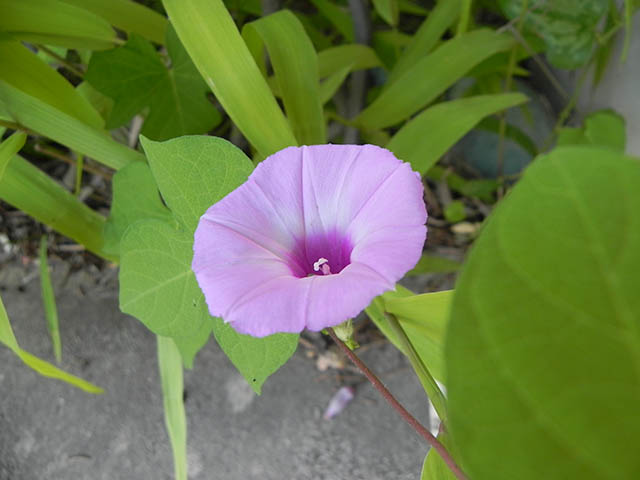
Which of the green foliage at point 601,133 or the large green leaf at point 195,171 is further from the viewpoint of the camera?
the green foliage at point 601,133

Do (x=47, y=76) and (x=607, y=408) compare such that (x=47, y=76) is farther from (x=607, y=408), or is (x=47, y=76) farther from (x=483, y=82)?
(x=483, y=82)

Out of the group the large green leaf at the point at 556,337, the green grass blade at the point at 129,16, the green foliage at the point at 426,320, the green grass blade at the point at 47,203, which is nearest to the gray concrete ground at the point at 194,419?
the green grass blade at the point at 47,203

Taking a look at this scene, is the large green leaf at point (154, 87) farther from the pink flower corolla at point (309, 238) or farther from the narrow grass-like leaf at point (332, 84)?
the pink flower corolla at point (309, 238)

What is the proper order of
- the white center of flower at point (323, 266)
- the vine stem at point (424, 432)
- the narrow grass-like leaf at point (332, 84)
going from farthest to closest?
the narrow grass-like leaf at point (332, 84)
the white center of flower at point (323, 266)
the vine stem at point (424, 432)

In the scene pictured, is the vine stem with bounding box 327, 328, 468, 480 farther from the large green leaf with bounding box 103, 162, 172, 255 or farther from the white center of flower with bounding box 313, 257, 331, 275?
the large green leaf with bounding box 103, 162, 172, 255

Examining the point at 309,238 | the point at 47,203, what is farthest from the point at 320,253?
the point at 47,203

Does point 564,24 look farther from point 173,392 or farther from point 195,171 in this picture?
point 173,392

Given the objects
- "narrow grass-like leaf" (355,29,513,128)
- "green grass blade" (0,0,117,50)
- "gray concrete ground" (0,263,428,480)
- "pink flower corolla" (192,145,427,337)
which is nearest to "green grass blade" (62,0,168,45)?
"green grass blade" (0,0,117,50)
